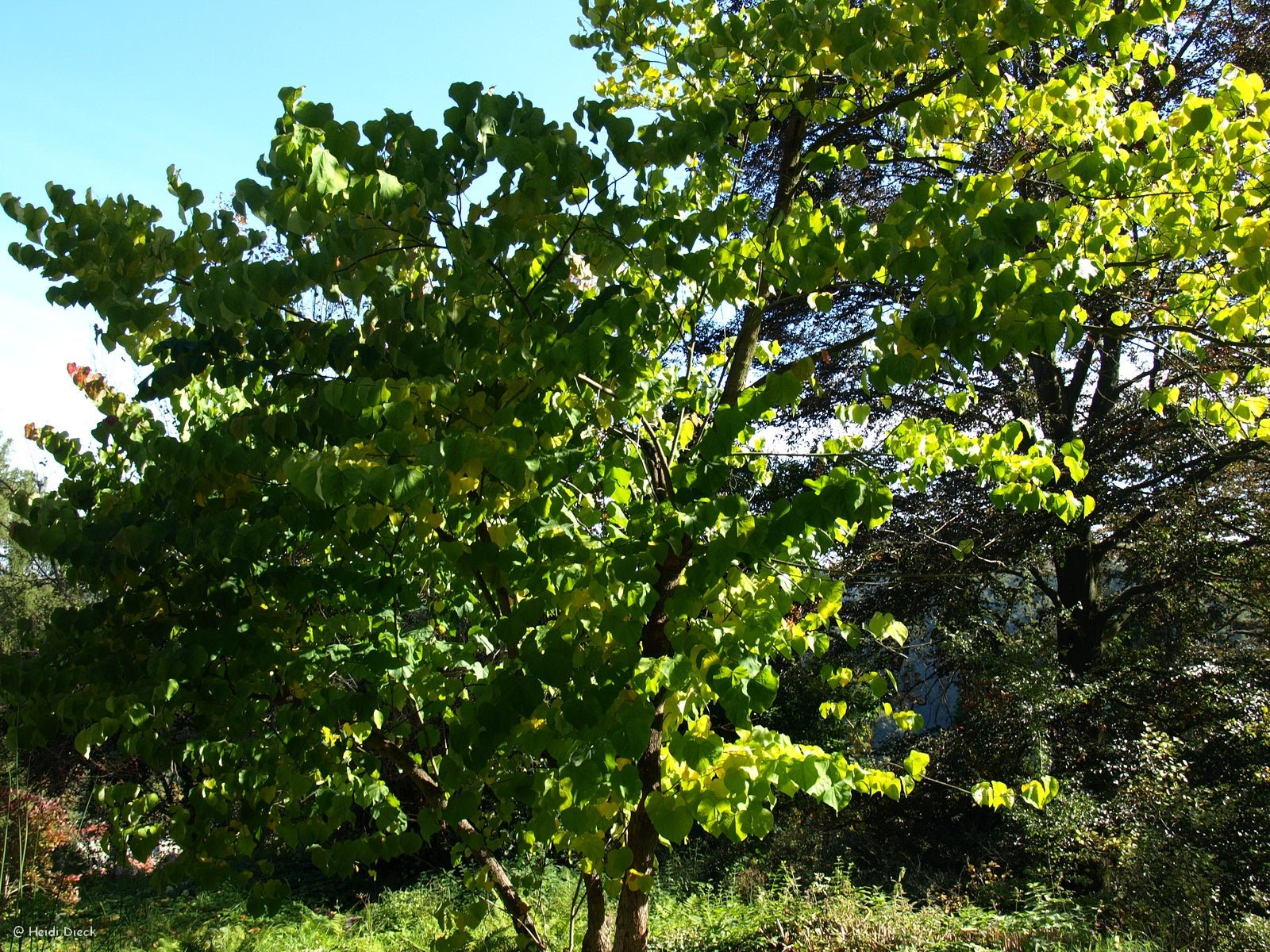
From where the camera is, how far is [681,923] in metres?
6.61

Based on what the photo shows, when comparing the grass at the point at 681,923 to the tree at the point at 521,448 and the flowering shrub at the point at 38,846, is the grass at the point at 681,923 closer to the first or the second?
the flowering shrub at the point at 38,846

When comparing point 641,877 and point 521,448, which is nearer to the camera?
point 521,448

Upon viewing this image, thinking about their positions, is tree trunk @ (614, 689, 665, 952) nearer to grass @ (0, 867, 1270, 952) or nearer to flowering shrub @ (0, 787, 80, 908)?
grass @ (0, 867, 1270, 952)

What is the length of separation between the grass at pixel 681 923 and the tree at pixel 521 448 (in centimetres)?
187

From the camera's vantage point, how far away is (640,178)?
2.59 metres

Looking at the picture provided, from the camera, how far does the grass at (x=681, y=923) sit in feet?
17.9

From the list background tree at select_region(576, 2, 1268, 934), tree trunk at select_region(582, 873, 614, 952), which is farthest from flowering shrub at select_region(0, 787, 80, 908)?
background tree at select_region(576, 2, 1268, 934)

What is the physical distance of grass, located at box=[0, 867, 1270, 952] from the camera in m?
5.45

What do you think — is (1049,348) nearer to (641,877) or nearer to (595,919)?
(641,877)

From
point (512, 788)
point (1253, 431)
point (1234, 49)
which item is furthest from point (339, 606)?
point (1234, 49)

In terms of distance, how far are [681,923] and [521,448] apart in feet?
18.7

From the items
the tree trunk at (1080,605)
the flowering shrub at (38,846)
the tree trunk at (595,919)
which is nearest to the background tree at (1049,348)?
the tree trunk at (1080,605)

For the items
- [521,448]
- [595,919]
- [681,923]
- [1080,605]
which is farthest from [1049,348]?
[1080,605]

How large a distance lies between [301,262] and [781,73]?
63.6 inches
